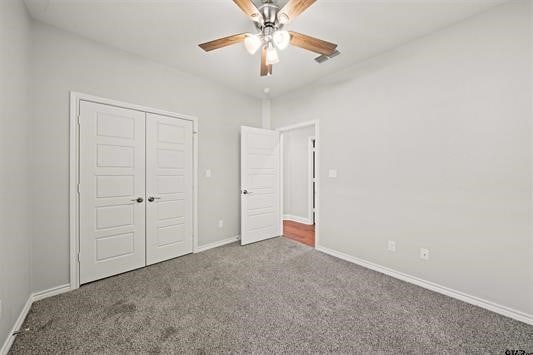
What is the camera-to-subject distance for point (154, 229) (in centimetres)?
282

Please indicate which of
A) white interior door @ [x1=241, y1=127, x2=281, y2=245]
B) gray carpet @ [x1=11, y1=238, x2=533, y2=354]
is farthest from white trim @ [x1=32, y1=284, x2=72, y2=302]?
white interior door @ [x1=241, y1=127, x2=281, y2=245]

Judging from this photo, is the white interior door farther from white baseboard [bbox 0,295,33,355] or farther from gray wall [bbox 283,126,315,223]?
white baseboard [bbox 0,295,33,355]

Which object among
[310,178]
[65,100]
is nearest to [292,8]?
[65,100]

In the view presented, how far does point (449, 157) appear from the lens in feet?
6.98

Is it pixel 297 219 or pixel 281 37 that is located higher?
pixel 281 37

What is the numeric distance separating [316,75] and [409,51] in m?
1.20

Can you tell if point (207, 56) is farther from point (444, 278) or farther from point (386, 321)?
point (444, 278)

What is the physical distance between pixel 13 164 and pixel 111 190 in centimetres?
87

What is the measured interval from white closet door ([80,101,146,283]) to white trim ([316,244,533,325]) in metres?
2.85

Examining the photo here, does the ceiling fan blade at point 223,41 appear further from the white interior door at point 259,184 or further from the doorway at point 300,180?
A: the doorway at point 300,180

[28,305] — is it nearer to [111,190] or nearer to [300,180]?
[111,190]

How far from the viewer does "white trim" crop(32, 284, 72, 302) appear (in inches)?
80.0

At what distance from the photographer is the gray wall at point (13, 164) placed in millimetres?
1465

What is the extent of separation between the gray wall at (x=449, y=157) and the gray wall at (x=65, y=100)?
213 cm
